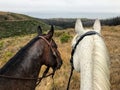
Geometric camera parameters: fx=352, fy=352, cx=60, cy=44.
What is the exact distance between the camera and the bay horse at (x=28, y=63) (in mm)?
6203

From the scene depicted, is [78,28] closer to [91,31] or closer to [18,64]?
[91,31]

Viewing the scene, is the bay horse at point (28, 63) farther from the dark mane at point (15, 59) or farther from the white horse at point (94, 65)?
the white horse at point (94, 65)

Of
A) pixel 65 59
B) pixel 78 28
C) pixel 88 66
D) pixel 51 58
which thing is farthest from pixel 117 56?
pixel 88 66

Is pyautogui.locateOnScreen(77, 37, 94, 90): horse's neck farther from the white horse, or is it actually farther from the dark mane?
the dark mane

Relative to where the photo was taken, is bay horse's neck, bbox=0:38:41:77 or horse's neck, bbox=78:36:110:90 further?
bay horse's neck, bbox=0:38:41:77

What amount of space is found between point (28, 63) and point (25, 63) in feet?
0.20

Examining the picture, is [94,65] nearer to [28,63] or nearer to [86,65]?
[86,65]

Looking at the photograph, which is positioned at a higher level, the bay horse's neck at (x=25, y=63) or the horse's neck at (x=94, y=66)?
the horse's neck at (x=94, y=66)

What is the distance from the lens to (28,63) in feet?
21.0

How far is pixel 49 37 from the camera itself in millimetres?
6613

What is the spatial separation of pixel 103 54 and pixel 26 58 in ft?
8.90

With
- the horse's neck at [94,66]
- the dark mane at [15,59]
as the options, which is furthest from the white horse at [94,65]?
the dark mane at [15,59]

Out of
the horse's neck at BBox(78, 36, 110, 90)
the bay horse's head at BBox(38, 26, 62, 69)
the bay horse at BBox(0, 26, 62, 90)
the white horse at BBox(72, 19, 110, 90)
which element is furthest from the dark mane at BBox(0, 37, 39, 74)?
the horse's neck at BBox(78, 36, 110, 90)

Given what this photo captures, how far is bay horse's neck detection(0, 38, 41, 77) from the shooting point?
20.4ft
